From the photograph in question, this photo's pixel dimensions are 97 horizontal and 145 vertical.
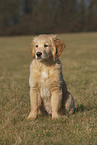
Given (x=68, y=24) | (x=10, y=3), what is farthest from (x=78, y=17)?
(x=10, y=3)

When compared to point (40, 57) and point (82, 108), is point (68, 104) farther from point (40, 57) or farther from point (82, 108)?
point (40, 57)

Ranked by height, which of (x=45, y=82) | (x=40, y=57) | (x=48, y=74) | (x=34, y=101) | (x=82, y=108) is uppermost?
(x=40, y=57)

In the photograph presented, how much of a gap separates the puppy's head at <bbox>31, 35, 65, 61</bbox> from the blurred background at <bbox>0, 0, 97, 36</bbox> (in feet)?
240

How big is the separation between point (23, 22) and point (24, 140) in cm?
8177

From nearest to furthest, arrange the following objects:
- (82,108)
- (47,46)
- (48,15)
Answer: (47,46) < (82,108) < (48,15)

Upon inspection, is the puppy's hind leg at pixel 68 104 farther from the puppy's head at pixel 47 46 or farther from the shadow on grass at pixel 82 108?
the puppy's head at pixel 47 46

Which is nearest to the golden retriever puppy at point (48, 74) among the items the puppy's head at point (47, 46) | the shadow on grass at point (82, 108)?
the puppy's head at point (47, 46)

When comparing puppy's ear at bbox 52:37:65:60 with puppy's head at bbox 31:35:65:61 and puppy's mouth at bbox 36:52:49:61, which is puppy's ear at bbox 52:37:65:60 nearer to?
puppy's head at bbox 31:35:65:61

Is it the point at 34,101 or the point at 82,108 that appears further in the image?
the point at 82,108

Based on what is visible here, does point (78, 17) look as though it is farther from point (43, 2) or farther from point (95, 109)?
point (95, 109)

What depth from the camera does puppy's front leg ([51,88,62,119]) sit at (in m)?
4.43

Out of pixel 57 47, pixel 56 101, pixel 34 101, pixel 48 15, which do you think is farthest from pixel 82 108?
pixel 48 15

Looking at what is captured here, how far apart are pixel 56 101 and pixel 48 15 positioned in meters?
83.5

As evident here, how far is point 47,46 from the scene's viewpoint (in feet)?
14.3
